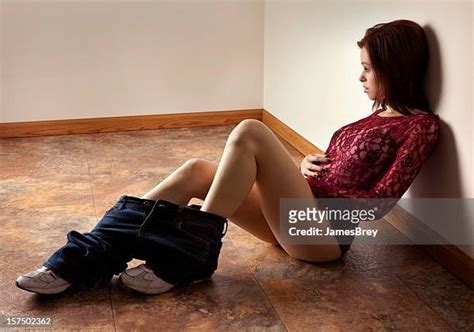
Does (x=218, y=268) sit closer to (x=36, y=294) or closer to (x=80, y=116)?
(x=36, y=294)

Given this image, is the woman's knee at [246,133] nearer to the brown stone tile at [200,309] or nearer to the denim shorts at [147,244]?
the denim shorts at [147,244]

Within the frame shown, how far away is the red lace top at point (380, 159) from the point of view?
2.23 m

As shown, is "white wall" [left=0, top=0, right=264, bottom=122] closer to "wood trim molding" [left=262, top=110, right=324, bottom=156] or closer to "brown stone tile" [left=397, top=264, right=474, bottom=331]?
"wood trim molding" [left=262, top=110, right=324, bottom=156]

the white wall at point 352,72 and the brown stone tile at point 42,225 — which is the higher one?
the white wall at point 352,72

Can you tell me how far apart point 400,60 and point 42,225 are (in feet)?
4.46

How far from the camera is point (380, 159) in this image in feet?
7.54

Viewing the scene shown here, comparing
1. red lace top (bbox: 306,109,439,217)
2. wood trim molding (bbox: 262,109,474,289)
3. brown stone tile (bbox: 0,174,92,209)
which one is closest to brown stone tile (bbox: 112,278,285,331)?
red lace top (bbox: 306,109,439,217)

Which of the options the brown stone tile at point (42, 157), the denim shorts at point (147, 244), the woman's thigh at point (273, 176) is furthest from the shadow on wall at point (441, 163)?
the brown stone tile at point (42, 157)

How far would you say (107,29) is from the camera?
4.09 metres

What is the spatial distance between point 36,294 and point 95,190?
3.33 ft

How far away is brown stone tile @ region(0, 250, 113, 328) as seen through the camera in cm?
203

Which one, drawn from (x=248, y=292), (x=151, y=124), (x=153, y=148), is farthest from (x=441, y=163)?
(x=151, y=124)

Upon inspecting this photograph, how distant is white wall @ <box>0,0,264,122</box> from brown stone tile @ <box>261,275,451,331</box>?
219cm

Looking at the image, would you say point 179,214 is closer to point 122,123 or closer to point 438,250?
point 438,250
